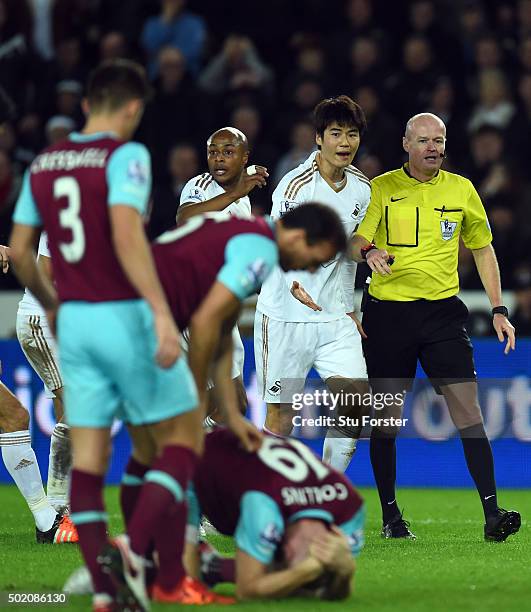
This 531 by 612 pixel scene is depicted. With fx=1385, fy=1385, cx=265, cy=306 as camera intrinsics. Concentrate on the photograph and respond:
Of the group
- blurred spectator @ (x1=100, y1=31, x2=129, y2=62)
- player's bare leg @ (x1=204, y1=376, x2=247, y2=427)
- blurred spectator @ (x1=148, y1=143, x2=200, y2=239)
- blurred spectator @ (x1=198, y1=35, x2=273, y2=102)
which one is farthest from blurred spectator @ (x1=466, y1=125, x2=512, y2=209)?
player's bare leg @ (x1=204, y1=376, x2=247, y2=427)

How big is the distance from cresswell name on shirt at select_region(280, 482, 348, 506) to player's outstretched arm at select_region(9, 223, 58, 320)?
4.01ft

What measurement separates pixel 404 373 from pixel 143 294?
138 inches

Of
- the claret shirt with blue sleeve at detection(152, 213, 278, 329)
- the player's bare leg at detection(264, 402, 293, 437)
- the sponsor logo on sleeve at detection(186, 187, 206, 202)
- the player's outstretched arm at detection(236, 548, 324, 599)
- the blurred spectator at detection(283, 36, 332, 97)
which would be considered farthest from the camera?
the blurred spectator at detection(283, 36, 332, 97)

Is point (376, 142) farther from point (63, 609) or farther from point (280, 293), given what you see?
point (63, 609)

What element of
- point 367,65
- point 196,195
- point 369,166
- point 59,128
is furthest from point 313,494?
point 367,65

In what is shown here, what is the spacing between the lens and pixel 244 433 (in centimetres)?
582

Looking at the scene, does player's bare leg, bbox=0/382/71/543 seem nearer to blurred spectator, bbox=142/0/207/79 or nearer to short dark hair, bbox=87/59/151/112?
short dark hair, bbox=87/59/151/112

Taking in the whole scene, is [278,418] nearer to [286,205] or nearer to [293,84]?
[286,205]

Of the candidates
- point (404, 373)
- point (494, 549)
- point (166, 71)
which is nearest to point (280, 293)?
point (404, 373)

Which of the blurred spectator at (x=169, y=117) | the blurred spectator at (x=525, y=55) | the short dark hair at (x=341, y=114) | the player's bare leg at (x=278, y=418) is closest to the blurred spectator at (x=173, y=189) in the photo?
the blurred spectator at (x=169, y=117)

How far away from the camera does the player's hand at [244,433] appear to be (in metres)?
5.80

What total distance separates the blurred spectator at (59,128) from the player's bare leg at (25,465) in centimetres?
639

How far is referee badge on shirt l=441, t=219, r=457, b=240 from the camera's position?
8219mm

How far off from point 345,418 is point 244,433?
8.41 feet
